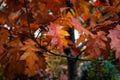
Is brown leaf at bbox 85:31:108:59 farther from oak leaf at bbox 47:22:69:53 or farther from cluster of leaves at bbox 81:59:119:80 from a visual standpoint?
cluster of leaves at bbox 81:59:119:80

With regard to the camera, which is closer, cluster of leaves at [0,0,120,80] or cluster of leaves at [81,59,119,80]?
cluster of leaves at [0,0,120,80]

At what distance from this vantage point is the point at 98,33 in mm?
1099

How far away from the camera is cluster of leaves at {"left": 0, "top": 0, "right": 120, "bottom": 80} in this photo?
1045mm

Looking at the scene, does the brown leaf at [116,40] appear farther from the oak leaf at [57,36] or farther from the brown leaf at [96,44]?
the oak leaf at [57,36]

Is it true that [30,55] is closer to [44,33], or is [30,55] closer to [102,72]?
[44,33]

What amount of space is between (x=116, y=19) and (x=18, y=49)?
41 centimetres

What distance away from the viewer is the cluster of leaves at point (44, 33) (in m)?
1.04

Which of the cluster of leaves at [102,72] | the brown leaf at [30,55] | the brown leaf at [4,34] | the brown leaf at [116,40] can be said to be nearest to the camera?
the brown leaf at [116,40]

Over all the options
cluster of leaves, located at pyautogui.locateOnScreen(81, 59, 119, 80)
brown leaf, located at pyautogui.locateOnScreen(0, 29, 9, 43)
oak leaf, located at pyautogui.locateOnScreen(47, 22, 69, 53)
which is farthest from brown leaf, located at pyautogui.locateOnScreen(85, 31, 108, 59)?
cluster of leaves, located at pyautogui.locateOnScreen(81, 59, 119, 80)

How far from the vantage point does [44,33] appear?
3.77ft

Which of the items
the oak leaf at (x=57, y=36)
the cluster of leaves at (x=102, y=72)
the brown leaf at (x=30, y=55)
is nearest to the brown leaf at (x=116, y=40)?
the oak leaf at (x=57, y=36)

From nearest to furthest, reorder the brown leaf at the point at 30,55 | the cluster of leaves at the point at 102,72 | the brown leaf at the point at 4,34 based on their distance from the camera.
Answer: the brown leaf at the point at 30,55 < the brown leaf at the point at 4,34 < the cluster of leaves at the point at 102,72

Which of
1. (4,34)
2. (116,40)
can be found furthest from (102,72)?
(116,40)

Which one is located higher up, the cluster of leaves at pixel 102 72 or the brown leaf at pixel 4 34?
the brown leaf at pixel 4 34
